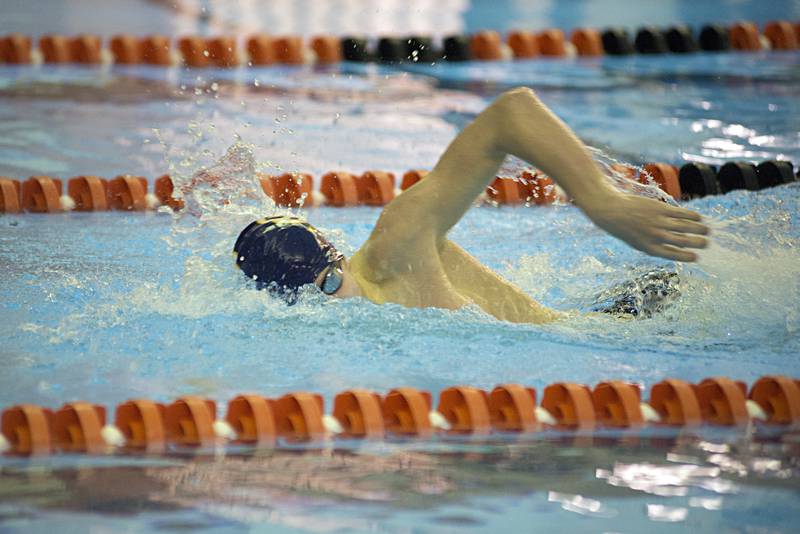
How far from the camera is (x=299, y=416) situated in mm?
2939

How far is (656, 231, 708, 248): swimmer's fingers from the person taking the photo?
2768mm

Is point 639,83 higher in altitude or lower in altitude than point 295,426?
higher

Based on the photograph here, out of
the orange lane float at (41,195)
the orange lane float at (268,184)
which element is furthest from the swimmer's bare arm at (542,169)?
the orange lane float at (41,195)

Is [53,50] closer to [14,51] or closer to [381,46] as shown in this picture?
[14,51]

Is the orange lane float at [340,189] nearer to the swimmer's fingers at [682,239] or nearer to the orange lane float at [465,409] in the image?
the orange lane float at [465,409]

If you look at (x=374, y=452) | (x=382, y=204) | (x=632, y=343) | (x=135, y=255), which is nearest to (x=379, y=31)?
(x=382, y=204)

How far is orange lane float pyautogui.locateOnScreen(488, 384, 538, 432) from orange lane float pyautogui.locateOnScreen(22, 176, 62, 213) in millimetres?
2449

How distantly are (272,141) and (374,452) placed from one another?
10.3 ft

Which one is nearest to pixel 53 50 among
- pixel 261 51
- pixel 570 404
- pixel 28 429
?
pixel 261 51

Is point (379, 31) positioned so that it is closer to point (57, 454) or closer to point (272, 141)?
point (272, 141)

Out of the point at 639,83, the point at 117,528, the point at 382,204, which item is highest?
the point at 639,83

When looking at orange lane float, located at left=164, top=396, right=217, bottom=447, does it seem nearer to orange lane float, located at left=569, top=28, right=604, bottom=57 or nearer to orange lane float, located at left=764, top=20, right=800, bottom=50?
orange lane float, located at left=569, top=28, right=604, bottom=57

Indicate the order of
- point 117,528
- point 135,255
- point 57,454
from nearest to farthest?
point 117,528
point 57,454
point 135,255

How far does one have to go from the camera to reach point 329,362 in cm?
333
